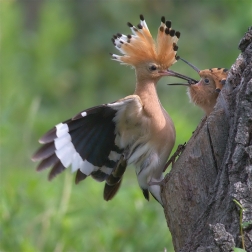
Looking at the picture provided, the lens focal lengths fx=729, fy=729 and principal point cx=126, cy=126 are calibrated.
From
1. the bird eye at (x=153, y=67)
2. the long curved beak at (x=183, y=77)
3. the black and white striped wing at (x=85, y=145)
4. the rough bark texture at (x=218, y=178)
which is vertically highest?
the bird eye at (x=153, y=67)

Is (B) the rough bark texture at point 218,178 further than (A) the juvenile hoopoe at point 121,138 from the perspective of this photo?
No

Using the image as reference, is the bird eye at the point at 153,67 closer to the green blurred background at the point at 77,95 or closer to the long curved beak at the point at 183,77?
the long curved beak at the point at 183,77

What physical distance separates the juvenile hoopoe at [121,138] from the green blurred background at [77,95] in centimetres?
68

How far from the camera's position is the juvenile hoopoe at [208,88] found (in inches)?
148

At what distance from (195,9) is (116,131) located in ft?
19.9

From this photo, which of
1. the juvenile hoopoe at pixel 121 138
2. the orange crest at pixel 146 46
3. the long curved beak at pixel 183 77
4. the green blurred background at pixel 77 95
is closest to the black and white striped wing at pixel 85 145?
the juvenile hoopoe at pixel 121 138

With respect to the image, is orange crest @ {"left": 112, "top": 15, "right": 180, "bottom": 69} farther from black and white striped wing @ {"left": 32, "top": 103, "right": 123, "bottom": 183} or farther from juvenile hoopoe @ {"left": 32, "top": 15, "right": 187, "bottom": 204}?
black and white striped wing @ {"left": 32, "top": 103, "right": 123, "bottom": 183}

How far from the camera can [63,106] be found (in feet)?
29.5

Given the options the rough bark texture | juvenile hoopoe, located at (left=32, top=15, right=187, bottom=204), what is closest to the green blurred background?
juvenile hoopoe, located at (left=32, top=15, right=187, bottom=204)

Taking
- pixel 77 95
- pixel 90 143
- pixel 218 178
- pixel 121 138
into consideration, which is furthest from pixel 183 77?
pixel 77 95

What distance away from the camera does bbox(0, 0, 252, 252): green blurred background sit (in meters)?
4.60

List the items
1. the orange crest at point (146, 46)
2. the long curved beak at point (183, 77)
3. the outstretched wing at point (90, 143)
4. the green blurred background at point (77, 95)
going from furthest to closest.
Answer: the green blurred background at point (77, 95) < the long curved beak at point (183, 77) < the orange crest at point (146, 46) < the outstretched wing at point (90, 143)

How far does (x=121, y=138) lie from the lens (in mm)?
3801

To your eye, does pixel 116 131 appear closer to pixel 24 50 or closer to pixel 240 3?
pixel 240 3
